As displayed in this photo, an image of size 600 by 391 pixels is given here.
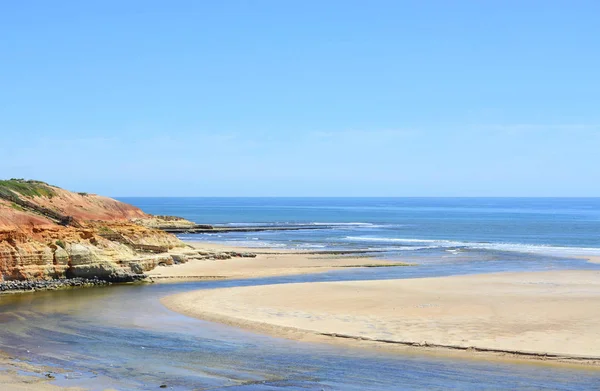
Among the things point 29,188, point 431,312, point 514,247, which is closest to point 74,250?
point 431,312

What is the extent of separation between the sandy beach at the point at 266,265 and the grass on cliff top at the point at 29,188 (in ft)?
88.9

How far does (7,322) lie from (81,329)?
3.19m

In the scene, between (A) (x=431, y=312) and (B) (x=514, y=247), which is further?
(B) (x=514, y=247)

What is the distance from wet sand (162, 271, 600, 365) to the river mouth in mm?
1540

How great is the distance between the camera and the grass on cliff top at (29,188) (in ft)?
226

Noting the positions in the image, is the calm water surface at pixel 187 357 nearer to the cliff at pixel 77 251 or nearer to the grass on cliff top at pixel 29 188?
the cliff at pixel 77 251

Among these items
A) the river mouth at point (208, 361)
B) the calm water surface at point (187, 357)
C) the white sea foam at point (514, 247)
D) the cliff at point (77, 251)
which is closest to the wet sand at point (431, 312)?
the calm water surface at point (187, 357)

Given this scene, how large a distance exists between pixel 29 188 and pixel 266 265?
119 feet

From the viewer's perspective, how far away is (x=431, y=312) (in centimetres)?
2684

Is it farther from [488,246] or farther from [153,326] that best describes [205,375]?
[488,246]

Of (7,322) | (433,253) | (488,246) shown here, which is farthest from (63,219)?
(488,246)

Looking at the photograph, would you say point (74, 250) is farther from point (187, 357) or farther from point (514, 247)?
point (514, 247)

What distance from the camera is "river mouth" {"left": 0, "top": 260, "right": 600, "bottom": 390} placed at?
55.3ft

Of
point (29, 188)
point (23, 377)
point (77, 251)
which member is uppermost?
point (29, 188)
